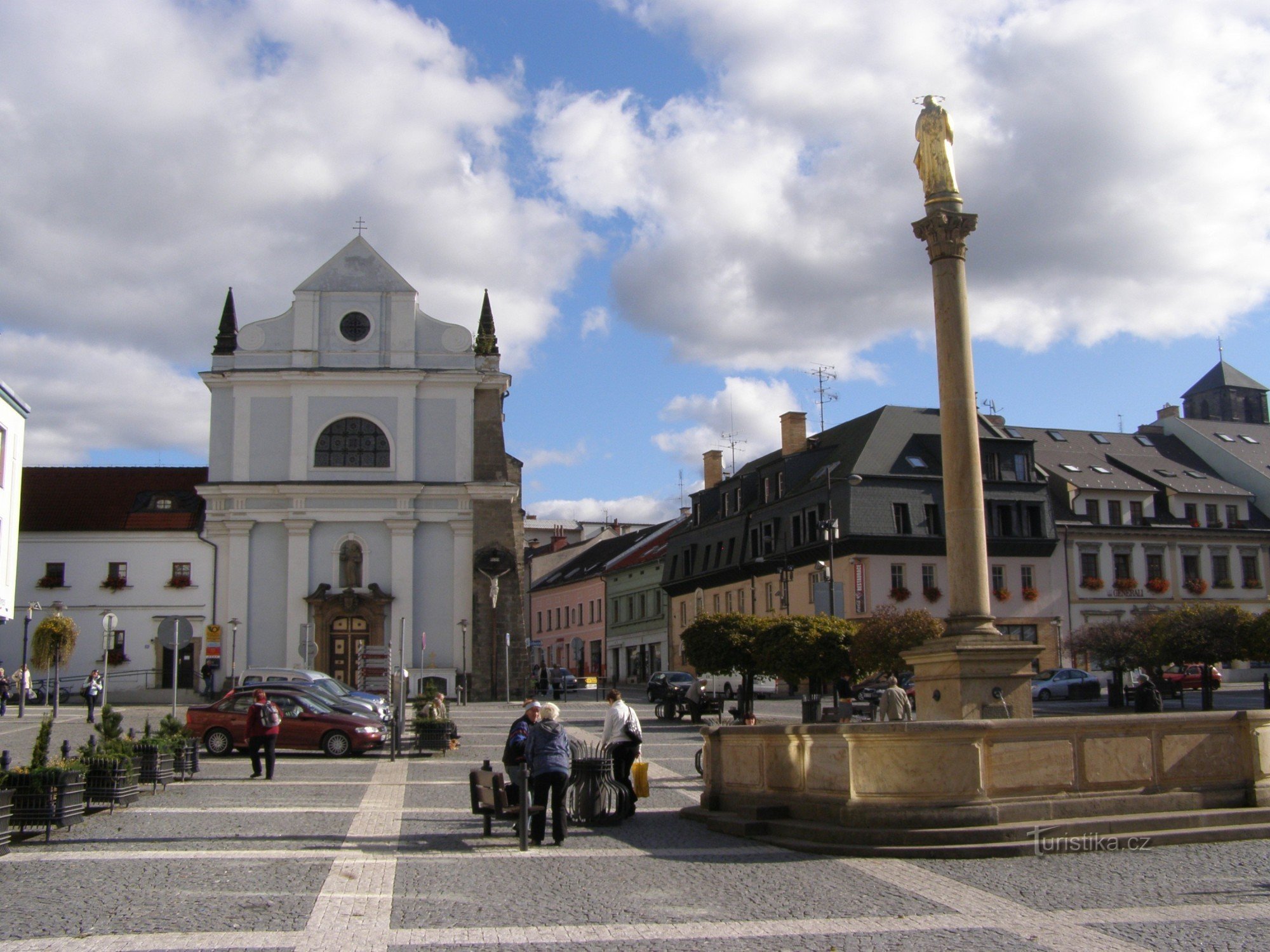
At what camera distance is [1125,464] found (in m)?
62.5

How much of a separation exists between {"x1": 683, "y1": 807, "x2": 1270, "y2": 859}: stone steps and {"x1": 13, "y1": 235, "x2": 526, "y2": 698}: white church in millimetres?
37880

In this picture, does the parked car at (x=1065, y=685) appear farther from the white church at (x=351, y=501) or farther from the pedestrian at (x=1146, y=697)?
the white church at (x=351, y=501)

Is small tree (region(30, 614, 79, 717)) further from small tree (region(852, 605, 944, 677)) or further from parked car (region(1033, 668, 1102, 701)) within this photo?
parked car (region(1033, 668, 1102, 701))

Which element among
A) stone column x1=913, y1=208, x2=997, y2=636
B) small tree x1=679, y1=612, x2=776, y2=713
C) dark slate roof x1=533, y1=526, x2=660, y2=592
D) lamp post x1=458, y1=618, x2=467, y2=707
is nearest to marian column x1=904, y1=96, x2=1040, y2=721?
stone column x1=913, y1=208, x2=997, y2=636

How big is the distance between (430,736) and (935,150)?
1477 cm

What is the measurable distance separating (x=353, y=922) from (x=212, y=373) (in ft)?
149

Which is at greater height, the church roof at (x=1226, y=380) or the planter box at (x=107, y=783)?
the church roof at (x=1226, y=380)

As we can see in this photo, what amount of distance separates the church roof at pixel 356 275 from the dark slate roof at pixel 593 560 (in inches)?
1375

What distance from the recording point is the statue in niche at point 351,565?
5078 cm

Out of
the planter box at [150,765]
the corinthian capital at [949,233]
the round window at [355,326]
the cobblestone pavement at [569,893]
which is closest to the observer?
the cobblestone pavement at [569,893]

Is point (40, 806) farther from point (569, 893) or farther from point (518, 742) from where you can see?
point (569, 893)

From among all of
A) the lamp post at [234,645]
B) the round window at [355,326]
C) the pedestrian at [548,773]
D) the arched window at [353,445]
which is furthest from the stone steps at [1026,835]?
the round window at [355,326]

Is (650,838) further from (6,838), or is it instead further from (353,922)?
(6,838)

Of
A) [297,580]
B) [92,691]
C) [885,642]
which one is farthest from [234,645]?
[885,642]
